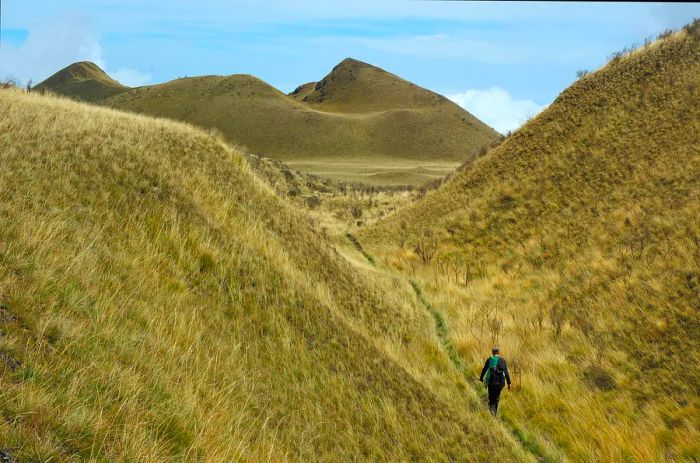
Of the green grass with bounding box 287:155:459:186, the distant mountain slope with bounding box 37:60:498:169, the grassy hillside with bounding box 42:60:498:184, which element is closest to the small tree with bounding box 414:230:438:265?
the green grass with bounding box 287:155:459:186

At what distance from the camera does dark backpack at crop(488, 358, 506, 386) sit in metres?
12.2

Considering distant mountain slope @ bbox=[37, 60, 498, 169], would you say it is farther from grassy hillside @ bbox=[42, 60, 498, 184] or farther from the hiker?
the hiker

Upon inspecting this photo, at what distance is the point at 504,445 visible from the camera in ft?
35.0

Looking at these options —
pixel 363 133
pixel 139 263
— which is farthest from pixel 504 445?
pixel 363 133

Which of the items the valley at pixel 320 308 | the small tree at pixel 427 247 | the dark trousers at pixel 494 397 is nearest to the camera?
the valley at pixel 320 308

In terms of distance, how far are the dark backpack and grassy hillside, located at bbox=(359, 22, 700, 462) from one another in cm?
113

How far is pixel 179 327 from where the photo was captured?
7660 millimetres

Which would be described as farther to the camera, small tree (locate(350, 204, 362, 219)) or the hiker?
small tree (locate(350, 204, 362, 219))

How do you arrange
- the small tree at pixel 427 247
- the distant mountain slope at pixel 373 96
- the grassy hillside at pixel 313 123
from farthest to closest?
the distant mountain slope at pixel 373 96 < the grassy hillside at pixel 313 123 < the small tree at pixel 427 247

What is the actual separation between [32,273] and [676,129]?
93.3 feet

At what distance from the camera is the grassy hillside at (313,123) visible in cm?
13300

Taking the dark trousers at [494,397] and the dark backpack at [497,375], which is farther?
the dark trousers at [494,397]

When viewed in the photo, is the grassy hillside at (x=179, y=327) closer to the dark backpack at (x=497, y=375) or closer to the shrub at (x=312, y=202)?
the dark backpack at (x=497, y=375)

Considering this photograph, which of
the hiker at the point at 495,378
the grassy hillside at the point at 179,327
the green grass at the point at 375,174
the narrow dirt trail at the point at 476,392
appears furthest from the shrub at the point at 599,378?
the green grass at the point at 375,174
